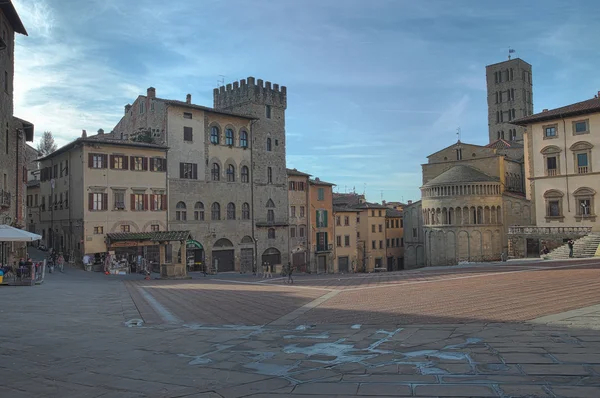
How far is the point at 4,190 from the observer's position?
30.3 m

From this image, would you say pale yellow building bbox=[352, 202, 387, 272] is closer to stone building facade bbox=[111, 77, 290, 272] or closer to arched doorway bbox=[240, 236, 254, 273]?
stone building facade bbox=[111, 77, 290, 272]

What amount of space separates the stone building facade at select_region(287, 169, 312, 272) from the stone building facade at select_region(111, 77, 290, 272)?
1.12 meters

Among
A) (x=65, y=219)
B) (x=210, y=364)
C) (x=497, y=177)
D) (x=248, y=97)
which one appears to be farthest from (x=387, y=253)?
(x=210, y=364)

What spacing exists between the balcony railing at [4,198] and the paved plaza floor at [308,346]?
10471mm

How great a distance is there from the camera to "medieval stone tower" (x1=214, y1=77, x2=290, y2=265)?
53.4 metres

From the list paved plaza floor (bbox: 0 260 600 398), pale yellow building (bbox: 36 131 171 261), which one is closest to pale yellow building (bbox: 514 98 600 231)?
paved plaza floor (bbox: 0 260 600 398)

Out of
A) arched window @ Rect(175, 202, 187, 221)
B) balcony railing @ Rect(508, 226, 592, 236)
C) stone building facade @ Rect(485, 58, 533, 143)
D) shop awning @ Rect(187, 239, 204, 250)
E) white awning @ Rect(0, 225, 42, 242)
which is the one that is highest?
stone building facade @ Rect(485, 58, 533, 143)

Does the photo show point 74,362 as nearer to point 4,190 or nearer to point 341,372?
point 341,372

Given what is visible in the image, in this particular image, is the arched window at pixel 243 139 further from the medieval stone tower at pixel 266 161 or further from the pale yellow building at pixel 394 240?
the pale yellow building at pixel 394 240

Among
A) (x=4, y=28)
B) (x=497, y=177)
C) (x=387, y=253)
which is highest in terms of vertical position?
(x=4, y=28)

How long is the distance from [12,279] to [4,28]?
1501cm

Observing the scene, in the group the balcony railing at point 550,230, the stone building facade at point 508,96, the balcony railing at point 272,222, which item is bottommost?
the balcony railing at point 550,230

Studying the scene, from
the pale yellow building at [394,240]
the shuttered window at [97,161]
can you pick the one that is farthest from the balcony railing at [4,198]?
the pale yellow building at [394,240]

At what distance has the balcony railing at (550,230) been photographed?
44.4 metres
